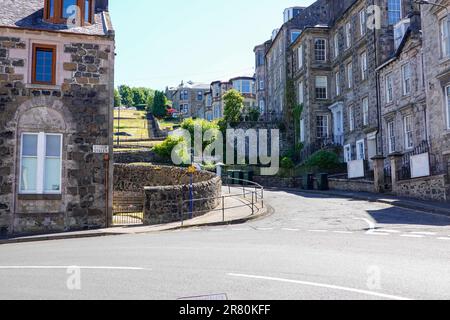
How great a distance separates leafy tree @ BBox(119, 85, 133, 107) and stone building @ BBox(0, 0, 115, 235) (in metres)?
154

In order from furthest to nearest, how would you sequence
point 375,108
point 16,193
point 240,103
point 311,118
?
point 240,103, point 311,118, point 375,108, point 16,193

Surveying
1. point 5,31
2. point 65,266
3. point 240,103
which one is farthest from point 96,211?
point 240,103

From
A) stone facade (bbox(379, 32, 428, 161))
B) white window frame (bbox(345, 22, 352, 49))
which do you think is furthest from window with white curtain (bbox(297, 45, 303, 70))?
stone facade (bbox(379, 32, 428, 161))

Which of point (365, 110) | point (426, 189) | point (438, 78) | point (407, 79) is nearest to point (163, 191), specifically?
point (426, 189)

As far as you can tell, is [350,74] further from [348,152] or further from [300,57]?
[300,57]

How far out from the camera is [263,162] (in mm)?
45406

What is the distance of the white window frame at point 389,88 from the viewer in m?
31.5

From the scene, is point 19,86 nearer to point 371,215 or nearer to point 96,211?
point 96,211

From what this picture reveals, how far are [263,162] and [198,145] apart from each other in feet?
28.3

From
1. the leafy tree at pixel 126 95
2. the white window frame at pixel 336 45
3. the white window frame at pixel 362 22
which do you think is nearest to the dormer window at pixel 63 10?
the white window frame at pixel 362 22

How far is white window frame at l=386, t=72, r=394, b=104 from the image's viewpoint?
1238 inches

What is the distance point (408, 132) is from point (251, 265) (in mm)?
24037

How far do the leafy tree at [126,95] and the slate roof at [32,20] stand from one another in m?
152

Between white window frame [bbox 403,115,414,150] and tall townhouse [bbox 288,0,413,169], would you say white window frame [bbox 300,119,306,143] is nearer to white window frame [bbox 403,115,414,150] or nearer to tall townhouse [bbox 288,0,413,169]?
tall townhouse [bbox 288,0,413,169]
